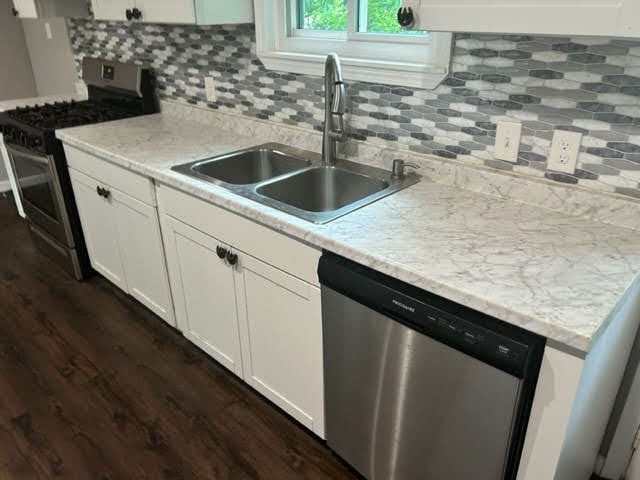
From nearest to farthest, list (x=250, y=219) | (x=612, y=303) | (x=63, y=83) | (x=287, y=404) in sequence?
(x=612, y=303) → (x=250, y=219) → (x=287, y=404) → (x=63, y=83)

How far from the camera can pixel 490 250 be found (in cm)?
125

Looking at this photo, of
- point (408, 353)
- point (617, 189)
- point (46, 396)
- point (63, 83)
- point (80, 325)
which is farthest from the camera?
point (63, 83)

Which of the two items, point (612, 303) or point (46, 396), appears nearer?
point (612, 303)

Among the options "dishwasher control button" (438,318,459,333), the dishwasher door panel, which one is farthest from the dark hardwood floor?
"dishwasher control button" (438,318,459,333)

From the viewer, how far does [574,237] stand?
1308 mm

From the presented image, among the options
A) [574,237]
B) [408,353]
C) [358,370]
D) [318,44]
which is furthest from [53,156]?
[574,237]

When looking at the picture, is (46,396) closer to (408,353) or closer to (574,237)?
(408,353)

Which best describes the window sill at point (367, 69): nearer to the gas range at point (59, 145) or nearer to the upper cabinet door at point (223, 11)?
the upper cabinet door at point (223, 11)

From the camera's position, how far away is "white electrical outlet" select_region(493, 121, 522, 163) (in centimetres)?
150

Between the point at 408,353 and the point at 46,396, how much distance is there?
1587 millimetres

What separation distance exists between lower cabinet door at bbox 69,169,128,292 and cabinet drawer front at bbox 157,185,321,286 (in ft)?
1.88

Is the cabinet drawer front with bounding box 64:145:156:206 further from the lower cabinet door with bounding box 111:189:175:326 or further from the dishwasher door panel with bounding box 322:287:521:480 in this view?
the dishwasher door panel with bounding box 322:287:521:480

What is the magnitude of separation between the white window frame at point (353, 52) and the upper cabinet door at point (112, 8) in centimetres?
67

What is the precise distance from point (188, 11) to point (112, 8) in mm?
652
